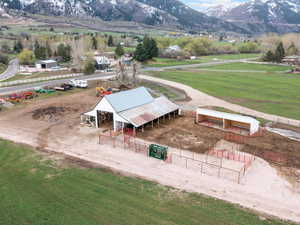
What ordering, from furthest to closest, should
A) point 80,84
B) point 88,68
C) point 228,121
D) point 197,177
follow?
point 88,68, point 80,84, point 228,121, point 197,177

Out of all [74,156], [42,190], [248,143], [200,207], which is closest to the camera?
[200,207]

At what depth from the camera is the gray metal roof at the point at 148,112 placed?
3659 cm

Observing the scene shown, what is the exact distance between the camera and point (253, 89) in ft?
210

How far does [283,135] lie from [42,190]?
1189 inches

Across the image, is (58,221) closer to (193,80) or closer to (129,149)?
(129,149)

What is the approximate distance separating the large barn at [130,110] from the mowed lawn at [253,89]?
59.2ft

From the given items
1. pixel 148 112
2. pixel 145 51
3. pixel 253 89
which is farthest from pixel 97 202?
pixel 145 51

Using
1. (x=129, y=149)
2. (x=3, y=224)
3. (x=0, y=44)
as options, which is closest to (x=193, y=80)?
(x=129, y=149)

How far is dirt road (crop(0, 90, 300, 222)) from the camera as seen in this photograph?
21.8m

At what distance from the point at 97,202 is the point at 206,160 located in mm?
12903

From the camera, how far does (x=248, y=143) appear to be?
33344mm

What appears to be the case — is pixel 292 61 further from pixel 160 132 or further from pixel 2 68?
pixel 2 68

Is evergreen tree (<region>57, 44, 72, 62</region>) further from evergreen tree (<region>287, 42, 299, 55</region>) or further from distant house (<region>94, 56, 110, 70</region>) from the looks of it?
evergreen tree (<region>287, 42, 299, 55</region>)

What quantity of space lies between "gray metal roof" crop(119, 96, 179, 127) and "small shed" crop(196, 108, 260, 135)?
5.23m
